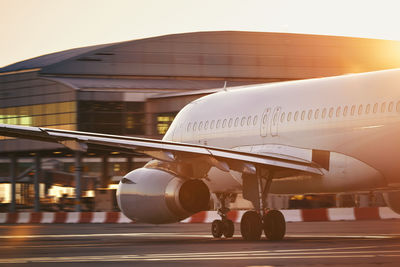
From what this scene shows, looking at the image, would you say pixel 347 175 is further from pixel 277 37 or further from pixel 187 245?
pixel 277 37

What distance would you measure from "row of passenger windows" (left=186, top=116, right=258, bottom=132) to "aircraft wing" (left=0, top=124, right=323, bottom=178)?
8.44ft

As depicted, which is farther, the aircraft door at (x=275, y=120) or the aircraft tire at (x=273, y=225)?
the aircraft door at (x=275, y=120)

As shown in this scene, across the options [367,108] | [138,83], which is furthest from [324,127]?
[138,83]

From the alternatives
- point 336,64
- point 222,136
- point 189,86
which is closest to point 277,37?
point 336,64

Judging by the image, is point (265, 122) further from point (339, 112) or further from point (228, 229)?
point (228, 229)

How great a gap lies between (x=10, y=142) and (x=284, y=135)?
43.0 metres

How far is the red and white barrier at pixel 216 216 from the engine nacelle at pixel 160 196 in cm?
1318

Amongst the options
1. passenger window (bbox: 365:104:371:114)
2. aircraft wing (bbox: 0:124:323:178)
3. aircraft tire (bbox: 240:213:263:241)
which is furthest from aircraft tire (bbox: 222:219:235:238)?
passenger window (bbox: 365:104:371:114)

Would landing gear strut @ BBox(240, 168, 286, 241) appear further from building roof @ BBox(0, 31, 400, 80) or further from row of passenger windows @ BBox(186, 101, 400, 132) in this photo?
building roof @ BBox(0, 31, 400, 80)

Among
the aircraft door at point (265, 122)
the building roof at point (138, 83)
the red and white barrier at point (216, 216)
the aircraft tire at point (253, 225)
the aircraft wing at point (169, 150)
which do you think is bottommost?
the red and white barrier at point (216, 216)

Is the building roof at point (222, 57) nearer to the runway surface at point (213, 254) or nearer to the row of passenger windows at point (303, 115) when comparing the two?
the row of passenger windows at point (303, 115)

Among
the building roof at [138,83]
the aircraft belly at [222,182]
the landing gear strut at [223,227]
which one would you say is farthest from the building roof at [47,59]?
the landing gear strut at [223,227]

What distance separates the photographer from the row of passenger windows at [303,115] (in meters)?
17.6

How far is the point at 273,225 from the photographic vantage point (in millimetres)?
19000
